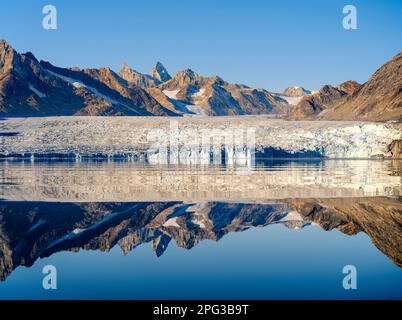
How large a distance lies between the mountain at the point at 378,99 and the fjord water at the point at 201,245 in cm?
9569

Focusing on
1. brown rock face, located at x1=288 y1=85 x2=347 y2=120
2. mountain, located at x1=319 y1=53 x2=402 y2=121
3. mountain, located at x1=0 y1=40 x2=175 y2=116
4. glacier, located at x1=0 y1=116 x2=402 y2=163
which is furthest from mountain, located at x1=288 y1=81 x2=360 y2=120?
glacier, located at x1=0 y1=116 x2=402 y2=163

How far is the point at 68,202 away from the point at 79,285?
8.73 m

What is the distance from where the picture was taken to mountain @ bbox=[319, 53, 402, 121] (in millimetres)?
110562

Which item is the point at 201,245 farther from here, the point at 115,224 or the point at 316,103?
the point at 316,103

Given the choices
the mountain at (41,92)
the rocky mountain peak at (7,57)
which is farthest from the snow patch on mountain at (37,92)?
the rocky mountain peak at (7,57)

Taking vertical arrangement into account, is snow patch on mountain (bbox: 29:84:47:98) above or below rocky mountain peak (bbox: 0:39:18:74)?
below

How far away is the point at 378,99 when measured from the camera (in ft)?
385

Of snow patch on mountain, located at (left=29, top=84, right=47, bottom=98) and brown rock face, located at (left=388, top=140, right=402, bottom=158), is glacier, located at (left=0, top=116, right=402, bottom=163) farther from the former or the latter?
snow patch on mountain, located at (left=29, top=84, right=47, bottom=98)

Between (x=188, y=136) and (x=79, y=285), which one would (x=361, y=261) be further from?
(x=188, y=136)

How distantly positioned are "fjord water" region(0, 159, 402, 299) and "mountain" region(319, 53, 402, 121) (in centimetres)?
9569

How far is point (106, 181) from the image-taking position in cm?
2330

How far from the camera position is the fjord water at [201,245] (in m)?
6.92

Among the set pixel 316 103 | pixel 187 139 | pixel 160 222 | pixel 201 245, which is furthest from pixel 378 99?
pixel 201 245

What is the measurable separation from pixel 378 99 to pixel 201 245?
Result: 114 meters
